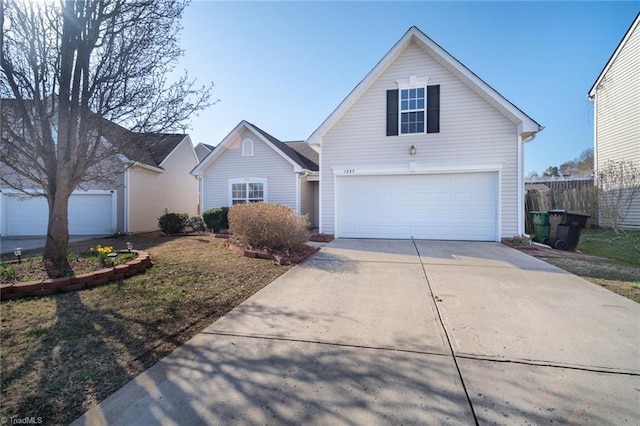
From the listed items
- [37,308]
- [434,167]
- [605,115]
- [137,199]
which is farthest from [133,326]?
[605,115]

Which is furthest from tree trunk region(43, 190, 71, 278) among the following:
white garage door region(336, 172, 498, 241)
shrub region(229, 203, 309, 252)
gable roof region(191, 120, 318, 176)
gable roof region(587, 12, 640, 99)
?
gable roof region(587, 12, 640, 99)

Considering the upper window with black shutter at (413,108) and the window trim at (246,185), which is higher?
the upper window with black shutter at (413,108)

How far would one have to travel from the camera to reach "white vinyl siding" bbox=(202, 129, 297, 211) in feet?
44.2

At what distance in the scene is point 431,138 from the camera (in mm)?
10383

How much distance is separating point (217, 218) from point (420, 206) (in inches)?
341

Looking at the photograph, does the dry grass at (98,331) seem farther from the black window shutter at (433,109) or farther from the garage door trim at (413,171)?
the black window shutter at (433,109)

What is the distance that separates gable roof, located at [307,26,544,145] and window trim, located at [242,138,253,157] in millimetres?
3977

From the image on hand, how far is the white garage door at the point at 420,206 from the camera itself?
10.1 m

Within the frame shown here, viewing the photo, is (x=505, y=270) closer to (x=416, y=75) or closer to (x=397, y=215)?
(x=397, y=215)

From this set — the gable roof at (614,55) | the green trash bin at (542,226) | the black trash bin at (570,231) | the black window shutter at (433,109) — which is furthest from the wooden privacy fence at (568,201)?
the black window shutter at (433,109)

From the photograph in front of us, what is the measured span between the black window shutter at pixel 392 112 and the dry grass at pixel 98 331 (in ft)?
24.1

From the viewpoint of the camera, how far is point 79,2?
17.7 ft

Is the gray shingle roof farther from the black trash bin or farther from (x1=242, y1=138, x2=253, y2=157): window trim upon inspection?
the black trash bin

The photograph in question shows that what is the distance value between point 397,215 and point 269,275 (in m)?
6.29
